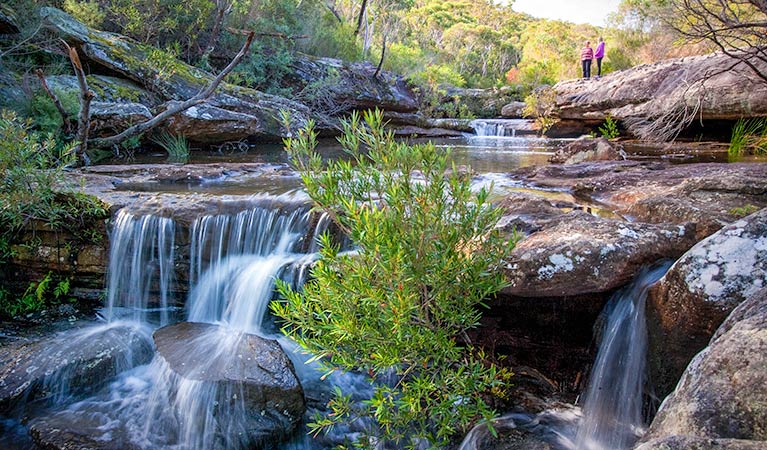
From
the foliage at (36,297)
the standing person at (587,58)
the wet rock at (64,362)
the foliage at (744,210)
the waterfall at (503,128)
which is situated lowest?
the wet rock at (64,362)

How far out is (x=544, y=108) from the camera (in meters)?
19.5

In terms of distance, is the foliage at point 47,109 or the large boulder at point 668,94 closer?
the foliage at point 47,109

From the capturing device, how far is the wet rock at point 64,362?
4.34 m

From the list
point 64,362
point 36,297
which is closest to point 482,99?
point 36,297

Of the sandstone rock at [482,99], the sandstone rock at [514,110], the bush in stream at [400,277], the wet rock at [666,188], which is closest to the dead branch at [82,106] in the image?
the bush in stream at [400,277]

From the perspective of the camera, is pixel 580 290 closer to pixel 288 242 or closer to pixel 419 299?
pixel 419 299

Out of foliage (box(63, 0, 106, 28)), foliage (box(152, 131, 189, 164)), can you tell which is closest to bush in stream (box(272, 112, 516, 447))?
foliage (box(152, 131, 189, 164))

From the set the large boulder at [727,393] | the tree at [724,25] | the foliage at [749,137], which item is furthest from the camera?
the foliage at [749,137]

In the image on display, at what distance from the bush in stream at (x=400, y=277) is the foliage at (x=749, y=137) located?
1032 cm

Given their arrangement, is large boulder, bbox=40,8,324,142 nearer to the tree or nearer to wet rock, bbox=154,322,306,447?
wet rock, bbox=154,322,306,447

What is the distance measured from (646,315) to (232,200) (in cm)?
520

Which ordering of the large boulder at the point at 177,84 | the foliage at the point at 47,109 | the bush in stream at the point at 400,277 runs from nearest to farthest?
the bush in stream at the point at 400,277 < the foliage at the point at 47,109 < the large boulder at the point at 177,84

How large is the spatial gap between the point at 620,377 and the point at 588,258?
914 millimetres

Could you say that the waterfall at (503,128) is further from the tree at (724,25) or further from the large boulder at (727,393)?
the large boulder at (727,393)
